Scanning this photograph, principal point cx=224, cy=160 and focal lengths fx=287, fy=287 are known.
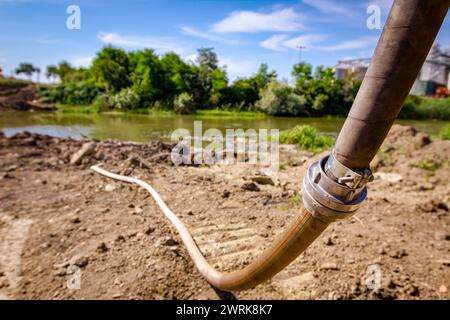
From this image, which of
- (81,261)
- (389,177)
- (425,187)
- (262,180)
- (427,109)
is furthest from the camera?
(427,109)

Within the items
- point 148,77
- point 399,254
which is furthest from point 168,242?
point 148,77

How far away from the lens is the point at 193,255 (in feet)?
8.43

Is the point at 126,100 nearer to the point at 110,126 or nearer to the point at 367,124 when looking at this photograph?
the point at 110,126

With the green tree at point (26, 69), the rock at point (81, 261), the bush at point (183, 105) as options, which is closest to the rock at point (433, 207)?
the rock at point (81, 261)

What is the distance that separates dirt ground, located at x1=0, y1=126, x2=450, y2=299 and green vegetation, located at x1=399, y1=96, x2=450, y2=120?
30565 mm

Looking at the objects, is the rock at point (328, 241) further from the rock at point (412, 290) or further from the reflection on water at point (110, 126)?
the reflection on water at point (110, 126)

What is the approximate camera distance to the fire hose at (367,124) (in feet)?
2.53

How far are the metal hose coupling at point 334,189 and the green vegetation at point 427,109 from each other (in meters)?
34.9

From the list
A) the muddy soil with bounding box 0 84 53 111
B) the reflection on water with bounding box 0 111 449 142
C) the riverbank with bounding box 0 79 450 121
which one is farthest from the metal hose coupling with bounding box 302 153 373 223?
the muddy soil with bounding box 0 84 53 111

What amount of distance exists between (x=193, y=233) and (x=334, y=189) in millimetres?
2340

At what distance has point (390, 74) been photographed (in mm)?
823
